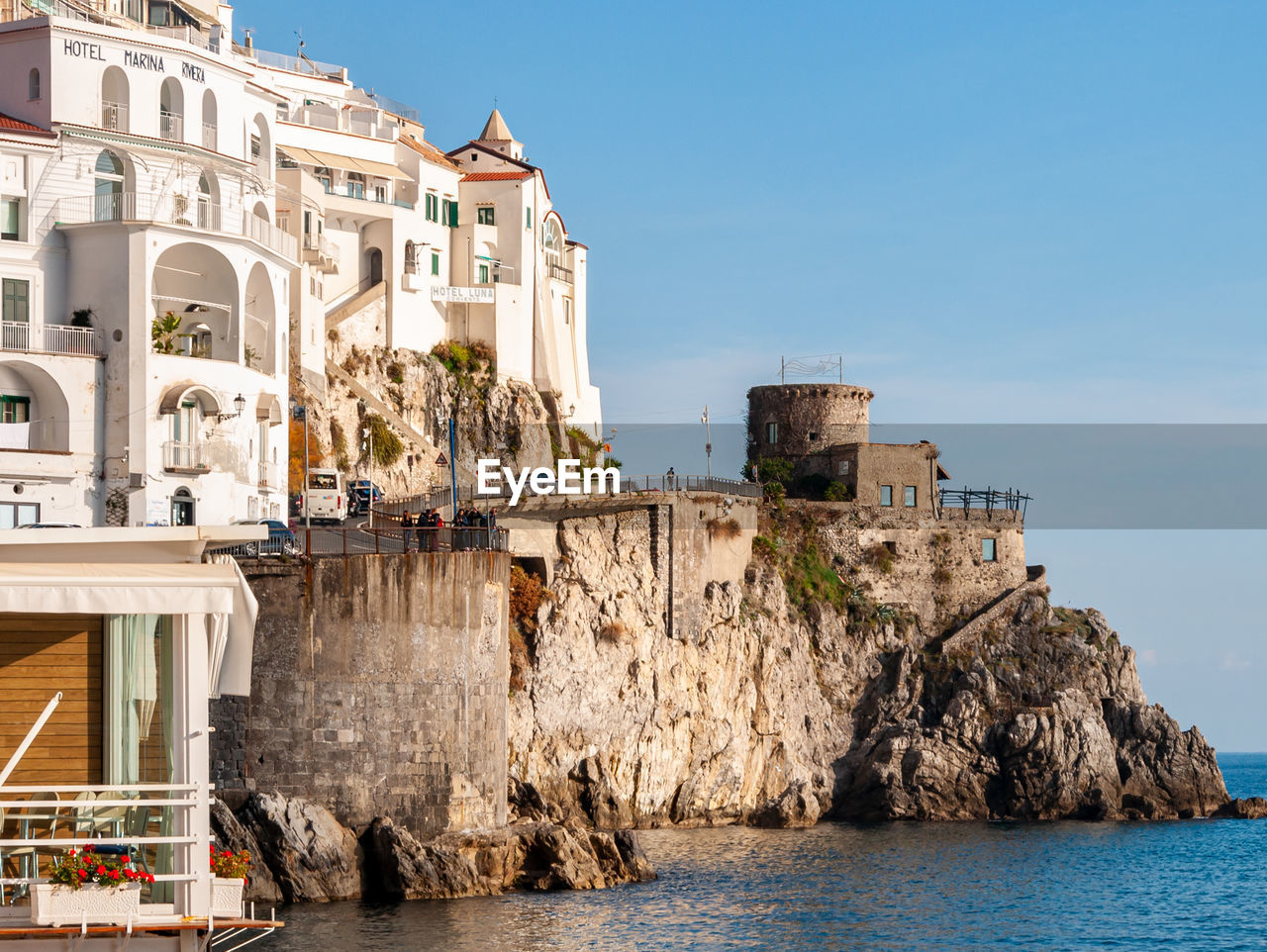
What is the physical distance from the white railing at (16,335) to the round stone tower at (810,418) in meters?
44.7

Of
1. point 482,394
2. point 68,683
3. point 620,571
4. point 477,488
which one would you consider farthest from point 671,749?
point 68,683

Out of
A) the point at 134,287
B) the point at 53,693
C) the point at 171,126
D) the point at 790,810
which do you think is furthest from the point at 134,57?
the point at 53,693

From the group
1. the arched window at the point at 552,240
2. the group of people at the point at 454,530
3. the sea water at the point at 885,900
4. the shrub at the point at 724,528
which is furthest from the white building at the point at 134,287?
the arched window at the point at 552,240

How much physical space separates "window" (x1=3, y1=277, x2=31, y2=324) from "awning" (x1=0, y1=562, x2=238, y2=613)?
32.8 meters

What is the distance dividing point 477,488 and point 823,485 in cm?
2244

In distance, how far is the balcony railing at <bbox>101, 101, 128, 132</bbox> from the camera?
53906mm

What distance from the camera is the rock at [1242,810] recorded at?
78250 mm

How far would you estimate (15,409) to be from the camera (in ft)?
168

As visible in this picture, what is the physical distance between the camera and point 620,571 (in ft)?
221

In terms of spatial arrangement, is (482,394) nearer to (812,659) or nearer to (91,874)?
(812,659)

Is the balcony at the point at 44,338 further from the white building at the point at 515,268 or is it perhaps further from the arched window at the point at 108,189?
the white building at the point at 515,268

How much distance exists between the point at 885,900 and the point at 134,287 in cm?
2800

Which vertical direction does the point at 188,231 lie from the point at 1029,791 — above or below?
above

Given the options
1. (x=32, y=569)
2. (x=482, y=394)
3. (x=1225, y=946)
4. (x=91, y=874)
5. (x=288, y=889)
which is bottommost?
(x=1225, y=946)
